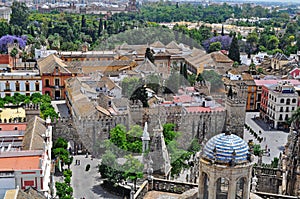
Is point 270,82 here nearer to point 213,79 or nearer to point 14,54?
point 213,79

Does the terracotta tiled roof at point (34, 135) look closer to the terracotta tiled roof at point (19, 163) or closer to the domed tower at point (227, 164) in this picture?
the terracotta tiled roof at point (19, 163)

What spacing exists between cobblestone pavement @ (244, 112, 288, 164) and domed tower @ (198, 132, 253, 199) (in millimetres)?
21896

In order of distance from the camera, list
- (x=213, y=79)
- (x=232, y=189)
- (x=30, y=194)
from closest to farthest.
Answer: (x=232, y=189), (x=30, y=194), (x=213, y=79)

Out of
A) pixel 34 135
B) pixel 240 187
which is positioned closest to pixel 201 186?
pixel 240 187

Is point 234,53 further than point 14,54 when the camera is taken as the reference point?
Yes

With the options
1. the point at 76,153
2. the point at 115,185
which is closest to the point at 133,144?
the point at 115,185

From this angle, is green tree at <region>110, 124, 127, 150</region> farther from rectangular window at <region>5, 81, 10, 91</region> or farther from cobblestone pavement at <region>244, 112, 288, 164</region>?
rectangular window at <region>5, 81, 10, 91</region>

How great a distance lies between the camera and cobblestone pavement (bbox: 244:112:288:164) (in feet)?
98.5

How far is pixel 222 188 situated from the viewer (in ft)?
26.0

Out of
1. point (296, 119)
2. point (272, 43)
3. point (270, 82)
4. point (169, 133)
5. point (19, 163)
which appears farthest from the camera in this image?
point (272, 43)

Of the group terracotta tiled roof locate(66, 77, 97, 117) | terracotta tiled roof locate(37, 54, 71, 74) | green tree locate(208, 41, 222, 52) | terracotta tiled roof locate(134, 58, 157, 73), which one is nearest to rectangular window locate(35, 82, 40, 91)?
terracotta tiled roof locate(37, 54, 71, 74)

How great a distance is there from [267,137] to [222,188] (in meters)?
26.9

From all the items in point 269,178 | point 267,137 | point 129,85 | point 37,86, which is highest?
point 269,178

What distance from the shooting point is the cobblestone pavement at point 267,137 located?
30016 mm
